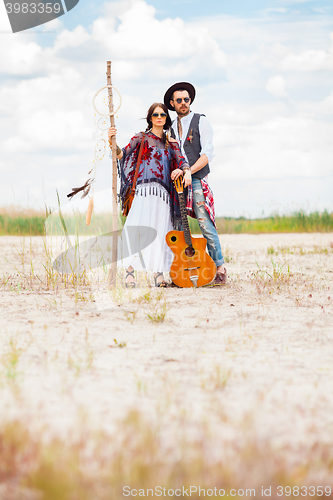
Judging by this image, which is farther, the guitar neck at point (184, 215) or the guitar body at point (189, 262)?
the guitar body at point (189, 262)

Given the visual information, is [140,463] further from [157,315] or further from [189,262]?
[189,262]

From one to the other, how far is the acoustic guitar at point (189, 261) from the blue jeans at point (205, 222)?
0.18 meters

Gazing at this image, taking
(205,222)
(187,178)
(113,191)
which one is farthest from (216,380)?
(205,222)

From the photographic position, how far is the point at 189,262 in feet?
16.8

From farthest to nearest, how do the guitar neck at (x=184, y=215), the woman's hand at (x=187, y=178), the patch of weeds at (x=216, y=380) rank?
the guitar neck at (x=184, y=215)
the woman's hand at (x=187, y=178)
the patch of weeds at (x=216, y=380)

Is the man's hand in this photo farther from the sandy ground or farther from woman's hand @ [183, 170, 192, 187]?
the sandy ground

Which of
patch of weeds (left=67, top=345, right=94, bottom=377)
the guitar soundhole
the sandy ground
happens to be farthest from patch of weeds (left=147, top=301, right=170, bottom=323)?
the guitar soundhole

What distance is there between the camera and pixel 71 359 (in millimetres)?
2627

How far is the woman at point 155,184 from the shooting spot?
503cm

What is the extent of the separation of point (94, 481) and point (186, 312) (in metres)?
2.48

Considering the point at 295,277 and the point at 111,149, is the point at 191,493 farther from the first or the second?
the point at 295,277

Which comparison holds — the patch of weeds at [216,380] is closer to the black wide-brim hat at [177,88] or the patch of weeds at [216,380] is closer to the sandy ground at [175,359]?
the sandy ground at [175,359]

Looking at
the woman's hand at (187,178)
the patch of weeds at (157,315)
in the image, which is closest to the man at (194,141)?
the woman's hand at (187,178)

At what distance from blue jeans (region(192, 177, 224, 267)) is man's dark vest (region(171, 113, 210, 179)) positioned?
0.16 m
